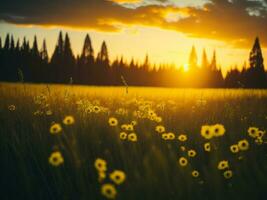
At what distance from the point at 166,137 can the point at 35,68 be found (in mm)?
58421

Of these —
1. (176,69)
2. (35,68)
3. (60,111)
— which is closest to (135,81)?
(176,69)

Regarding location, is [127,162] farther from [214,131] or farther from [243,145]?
[243,145]

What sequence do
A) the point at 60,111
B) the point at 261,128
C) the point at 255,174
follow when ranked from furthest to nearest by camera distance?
1. the point at 60,111
2. the point at 261,128
3. the point at 255,174

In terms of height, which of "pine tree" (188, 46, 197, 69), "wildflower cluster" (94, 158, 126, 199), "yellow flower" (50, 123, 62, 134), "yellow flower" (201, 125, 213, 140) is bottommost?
"wildflower cluster" (94, 158, 126, 199)

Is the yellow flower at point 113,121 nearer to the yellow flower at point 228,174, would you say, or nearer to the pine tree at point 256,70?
the yellow flower at point 228,174

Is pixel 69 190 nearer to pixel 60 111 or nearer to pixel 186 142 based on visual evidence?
pixel 186 142

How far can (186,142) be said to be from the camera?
3.68 m

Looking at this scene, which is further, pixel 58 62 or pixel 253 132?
pixel 58 62

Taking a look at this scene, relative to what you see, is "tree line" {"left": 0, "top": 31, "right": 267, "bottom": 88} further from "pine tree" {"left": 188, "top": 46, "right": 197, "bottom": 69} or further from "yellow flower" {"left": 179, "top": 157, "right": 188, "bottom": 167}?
"yellow flower" {"left": 179, "top": 157, "right": 188, "bottom": 167}

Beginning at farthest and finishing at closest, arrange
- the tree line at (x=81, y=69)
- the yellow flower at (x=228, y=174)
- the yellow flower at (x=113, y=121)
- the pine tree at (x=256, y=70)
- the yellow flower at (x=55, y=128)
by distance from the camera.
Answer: the tree line at (x=81, y=69) < the pine tree at (x=256, y=70) < the yellow flower at (x=113, y=121) < the yellow flower at (x=228, y=174) < the yellow flower at (x=55, y=128)

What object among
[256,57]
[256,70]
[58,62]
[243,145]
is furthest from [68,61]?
[243,145]

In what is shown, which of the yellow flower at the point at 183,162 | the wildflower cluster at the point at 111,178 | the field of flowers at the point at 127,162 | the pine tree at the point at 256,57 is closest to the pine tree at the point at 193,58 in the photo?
the pine tree at the point at 256,57

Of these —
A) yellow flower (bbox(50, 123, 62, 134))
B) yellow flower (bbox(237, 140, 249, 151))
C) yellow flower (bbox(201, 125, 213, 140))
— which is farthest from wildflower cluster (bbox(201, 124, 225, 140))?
yellow flower (bbox(50, 123, 62, 134))

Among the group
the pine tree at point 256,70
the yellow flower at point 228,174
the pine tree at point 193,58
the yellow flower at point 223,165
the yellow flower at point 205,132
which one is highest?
the pine tree at point 193,58
